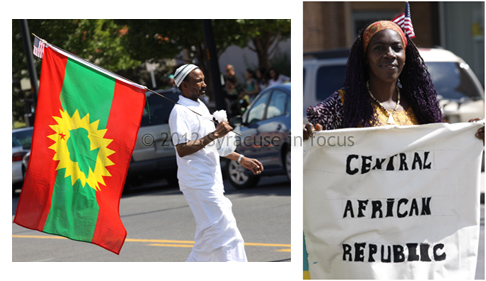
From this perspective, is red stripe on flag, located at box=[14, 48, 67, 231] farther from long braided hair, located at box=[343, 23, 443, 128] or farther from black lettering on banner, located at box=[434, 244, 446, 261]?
black lettering on banner, located at box=[434, 244, 446, 261]

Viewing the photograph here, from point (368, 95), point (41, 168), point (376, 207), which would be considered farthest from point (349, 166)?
point (41, 168)

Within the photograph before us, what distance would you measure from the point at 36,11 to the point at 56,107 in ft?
2.75

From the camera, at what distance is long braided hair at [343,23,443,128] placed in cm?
398

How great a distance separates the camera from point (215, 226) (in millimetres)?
5379

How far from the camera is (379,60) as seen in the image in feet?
13.0

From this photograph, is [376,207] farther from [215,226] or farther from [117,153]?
[117,153]

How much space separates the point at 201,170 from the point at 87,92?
3.07 feet

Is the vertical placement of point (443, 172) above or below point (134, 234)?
above

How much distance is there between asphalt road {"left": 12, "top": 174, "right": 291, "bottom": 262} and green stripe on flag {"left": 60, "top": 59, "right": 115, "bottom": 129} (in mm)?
2687

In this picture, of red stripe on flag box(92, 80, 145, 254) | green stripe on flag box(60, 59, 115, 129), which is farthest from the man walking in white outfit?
green stripe on flag box(60, 59, 115, 129)
